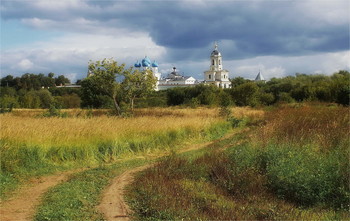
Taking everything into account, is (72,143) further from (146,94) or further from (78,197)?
(146,94)

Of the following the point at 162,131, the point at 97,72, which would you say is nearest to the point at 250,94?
the point at 97,72

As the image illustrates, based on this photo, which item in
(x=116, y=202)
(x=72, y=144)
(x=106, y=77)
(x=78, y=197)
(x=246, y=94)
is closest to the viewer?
(x=116, y=202)

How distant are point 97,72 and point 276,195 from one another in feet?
63.4

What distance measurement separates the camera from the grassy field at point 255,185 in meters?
7.08

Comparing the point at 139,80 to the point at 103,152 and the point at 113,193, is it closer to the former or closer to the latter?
the point at 103,152

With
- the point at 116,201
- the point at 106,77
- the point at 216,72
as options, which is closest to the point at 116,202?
the point at 116,201

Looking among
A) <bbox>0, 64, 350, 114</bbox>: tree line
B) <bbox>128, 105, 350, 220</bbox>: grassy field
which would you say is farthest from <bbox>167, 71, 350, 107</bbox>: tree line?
<bbox>128, 105, 350, 220</bbox>: grassy field

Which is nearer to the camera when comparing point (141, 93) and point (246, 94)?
point (141, 93)

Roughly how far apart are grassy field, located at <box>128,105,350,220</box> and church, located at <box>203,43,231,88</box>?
11223 cm

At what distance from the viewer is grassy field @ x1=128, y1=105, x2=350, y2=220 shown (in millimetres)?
7078

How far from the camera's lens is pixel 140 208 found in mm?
7270

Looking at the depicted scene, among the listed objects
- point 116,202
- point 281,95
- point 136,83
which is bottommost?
point 116,202

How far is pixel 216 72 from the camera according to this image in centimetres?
12381

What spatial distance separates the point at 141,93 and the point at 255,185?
20460 mm
